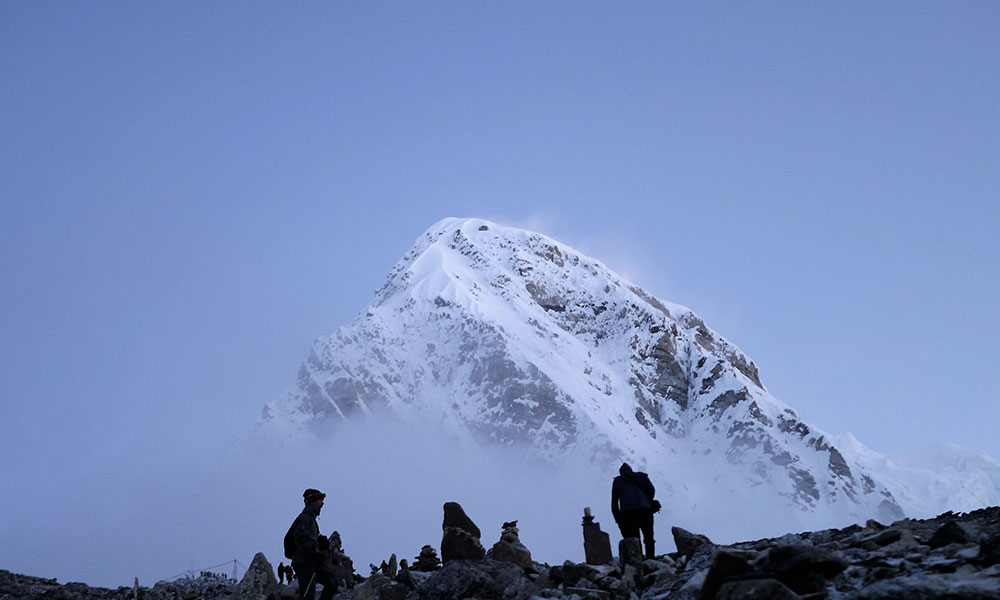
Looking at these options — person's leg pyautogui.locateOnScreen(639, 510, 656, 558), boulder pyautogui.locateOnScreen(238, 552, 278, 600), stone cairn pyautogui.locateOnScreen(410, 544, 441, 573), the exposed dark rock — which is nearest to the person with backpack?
boulder pyautogui.locateOnScreen(238, 552, 278, 600)

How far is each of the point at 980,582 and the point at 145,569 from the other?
710 ft

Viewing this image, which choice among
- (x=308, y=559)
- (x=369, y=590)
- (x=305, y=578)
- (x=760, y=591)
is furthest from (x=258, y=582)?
(x=760, y=591)

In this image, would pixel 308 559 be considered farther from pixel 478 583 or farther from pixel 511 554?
pixel 511 554

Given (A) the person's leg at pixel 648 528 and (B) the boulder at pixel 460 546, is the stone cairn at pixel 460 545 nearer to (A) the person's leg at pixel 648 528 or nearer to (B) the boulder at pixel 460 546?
(B) the boulder at pixel 460 546

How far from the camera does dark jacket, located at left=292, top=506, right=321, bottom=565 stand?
981 centimetres

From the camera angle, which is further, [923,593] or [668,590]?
[668,590]

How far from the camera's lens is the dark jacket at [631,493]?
479 inches

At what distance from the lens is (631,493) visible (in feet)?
40.3

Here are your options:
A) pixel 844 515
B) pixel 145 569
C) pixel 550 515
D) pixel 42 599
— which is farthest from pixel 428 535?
pixel 42 599

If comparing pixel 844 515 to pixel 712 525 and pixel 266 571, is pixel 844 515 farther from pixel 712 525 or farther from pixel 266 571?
pixel 266 571

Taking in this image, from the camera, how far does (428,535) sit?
189875 mm

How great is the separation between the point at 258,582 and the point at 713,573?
8.56 meters

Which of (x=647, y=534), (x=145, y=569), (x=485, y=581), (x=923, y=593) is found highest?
(x=145, y=569)

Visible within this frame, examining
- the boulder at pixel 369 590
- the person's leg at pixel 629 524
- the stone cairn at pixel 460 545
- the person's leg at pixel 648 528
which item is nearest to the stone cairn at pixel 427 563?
the stone cairn at pixel 460 545
